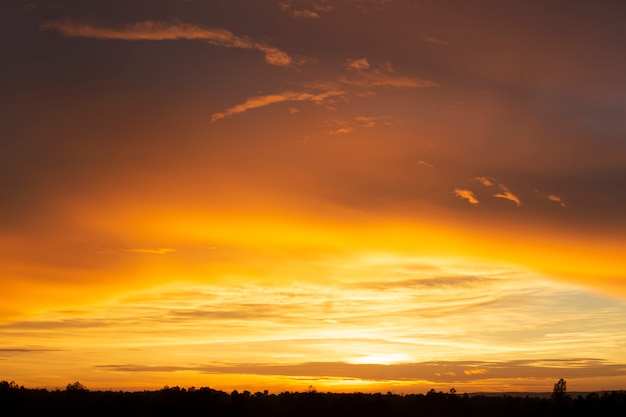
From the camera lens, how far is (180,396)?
285ft

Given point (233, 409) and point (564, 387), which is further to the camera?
point (564, 387)

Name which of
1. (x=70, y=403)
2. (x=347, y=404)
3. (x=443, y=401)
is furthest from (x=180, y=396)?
(x=443, y=401)

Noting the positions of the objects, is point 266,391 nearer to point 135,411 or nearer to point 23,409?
point 135,411

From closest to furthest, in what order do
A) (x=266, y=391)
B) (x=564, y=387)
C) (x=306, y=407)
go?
(x=306, y=407) → (x=564, y=387) → (x=266, y=391)

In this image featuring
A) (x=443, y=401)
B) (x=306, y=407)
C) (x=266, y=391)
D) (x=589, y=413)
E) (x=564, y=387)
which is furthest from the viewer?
(x=266, y=391)

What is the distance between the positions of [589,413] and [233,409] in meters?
36.7

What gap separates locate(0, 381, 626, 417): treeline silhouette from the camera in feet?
269

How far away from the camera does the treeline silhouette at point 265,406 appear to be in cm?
8194

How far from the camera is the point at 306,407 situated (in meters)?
86.1

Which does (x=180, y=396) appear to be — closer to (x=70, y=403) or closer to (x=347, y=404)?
(x=70, y=403)

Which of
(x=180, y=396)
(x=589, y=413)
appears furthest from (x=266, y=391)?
(x=589, y=413)

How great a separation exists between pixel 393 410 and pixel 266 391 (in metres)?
34.4

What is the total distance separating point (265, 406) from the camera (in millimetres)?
89000

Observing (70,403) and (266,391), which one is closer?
(70,403)
